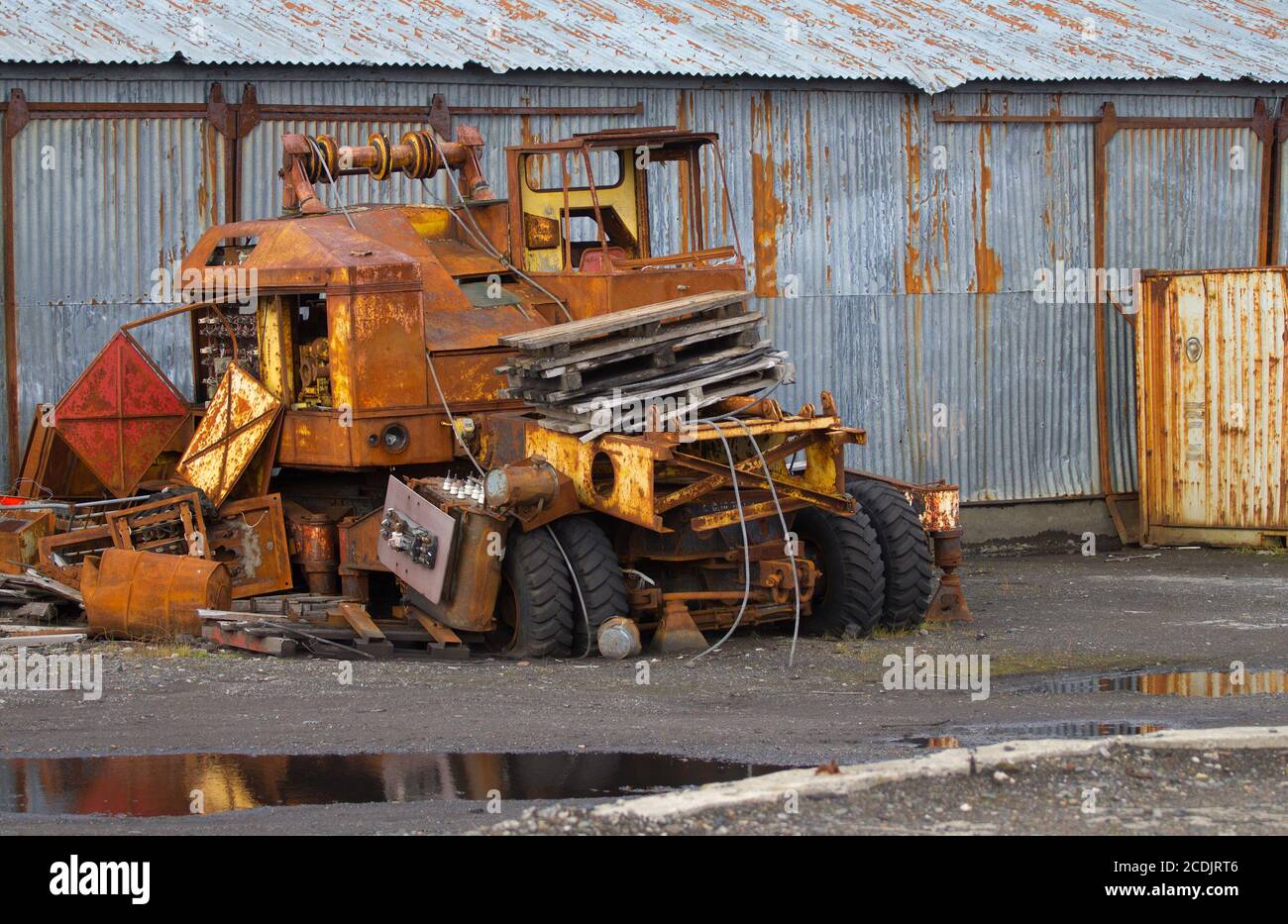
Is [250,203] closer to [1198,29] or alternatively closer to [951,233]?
[951,233]

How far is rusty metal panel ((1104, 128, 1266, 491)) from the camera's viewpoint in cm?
1828

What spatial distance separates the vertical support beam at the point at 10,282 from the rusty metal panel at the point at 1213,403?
10.5 m

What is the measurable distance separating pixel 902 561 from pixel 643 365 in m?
2.19

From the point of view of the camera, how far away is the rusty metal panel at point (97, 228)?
48.8 ft

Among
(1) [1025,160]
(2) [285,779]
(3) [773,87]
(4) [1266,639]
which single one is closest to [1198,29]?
(1) [1025,160]

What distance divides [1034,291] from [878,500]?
6.55 meters

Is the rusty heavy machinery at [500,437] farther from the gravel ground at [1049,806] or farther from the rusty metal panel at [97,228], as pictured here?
the gravel ground at [1049,806]

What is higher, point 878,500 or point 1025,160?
point 1025,160

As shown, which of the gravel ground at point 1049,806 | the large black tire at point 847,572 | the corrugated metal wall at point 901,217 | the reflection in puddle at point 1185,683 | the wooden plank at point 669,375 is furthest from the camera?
the corrugated metal wall at point 901,217

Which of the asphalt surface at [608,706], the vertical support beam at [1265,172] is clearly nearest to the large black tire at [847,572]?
the asphalt surface at [608,706]

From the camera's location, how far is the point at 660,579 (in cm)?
1166

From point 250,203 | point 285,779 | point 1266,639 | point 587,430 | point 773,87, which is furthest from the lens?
point 773,87

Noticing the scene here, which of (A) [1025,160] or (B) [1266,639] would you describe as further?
(A) [1025,160]

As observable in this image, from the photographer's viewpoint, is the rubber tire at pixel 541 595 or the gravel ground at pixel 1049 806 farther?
the rubber tire at pixel 541 595
